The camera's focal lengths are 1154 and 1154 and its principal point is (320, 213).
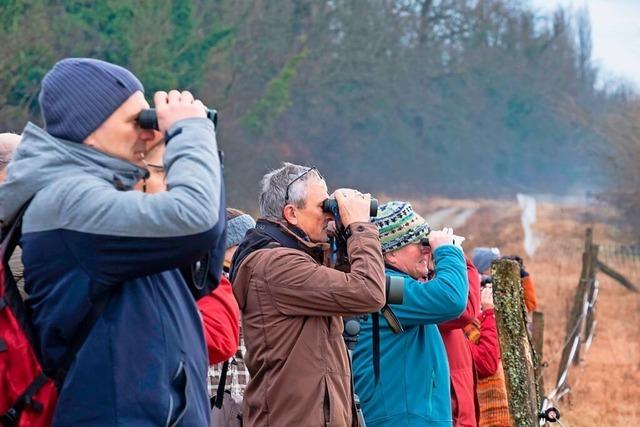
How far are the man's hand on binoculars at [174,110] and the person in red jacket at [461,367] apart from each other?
2.47 meters

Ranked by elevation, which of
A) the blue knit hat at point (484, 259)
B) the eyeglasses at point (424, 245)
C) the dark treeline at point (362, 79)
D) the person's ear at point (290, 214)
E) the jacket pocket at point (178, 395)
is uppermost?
the dark treeline at point (362, 79)

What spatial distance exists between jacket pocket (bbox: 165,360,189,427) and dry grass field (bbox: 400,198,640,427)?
812cm

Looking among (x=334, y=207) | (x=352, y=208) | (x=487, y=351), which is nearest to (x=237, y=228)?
(x=334, y=207)

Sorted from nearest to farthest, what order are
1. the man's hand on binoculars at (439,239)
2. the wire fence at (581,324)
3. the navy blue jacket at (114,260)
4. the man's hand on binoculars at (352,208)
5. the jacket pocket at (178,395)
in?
1. the navy blue jacket at (114,260)
2. the jacket pocket at (178,395)
3. the man's hand on binoculars at (352,208)
4. the man's hand on binoculars at (439,239)
5. the wire fence at (581,324)

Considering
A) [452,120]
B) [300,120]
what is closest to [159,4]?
[300,120]

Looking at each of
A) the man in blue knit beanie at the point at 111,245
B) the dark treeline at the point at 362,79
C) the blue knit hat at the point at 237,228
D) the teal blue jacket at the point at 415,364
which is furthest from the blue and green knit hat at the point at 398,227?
the dark treeline at the point at 362,79

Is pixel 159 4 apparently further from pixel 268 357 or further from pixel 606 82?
pixel 606 82

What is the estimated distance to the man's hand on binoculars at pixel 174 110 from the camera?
296 cm

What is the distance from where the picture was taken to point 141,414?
2832 millimetres

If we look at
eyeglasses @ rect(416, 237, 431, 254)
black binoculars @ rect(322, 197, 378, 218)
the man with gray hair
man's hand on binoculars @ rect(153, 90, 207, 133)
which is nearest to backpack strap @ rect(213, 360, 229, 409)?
the man with gray hair

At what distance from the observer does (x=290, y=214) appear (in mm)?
4418

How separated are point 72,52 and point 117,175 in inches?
963

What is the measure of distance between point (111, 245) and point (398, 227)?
2477mm

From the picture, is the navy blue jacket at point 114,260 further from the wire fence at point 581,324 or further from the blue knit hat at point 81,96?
the wire fence at point 581,324
